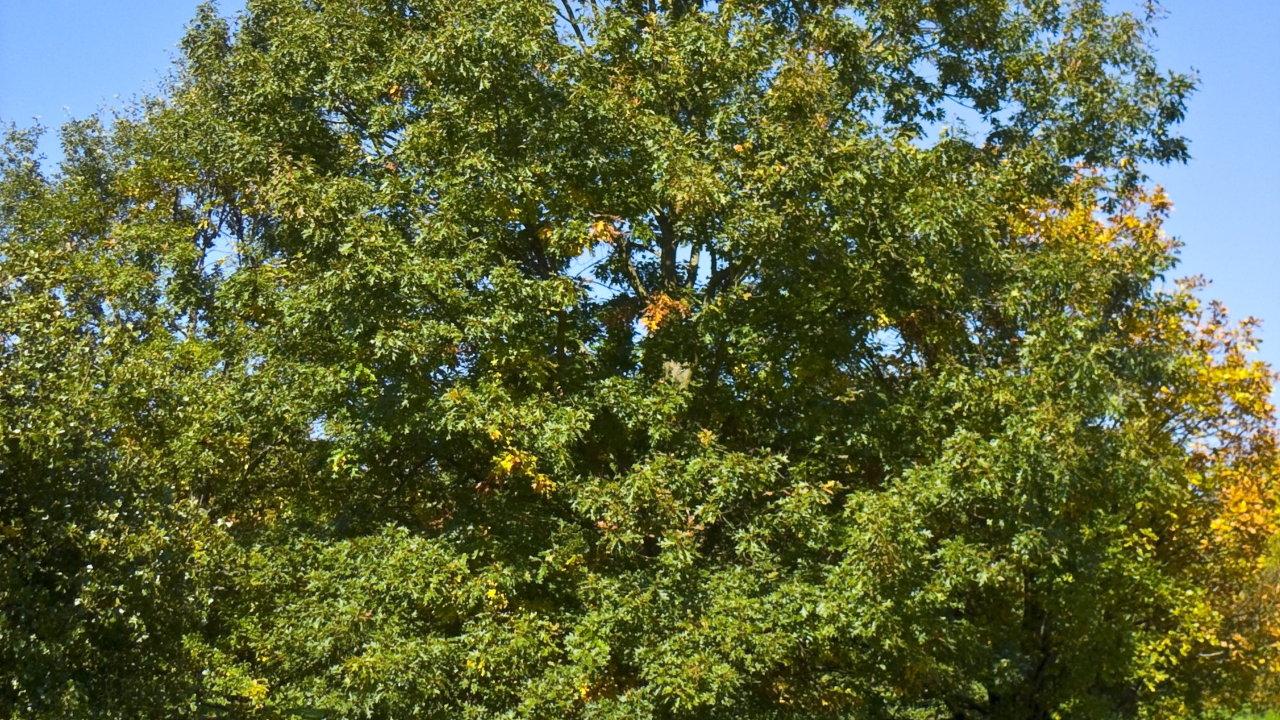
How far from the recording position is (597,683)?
13188 millimetres

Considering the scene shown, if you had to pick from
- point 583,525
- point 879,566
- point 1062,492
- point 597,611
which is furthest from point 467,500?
point 1062,492

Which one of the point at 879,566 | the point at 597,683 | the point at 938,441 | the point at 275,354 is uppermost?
the point at 275,354

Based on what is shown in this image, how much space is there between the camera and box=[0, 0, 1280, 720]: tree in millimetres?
12477

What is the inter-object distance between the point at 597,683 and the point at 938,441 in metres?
4.85

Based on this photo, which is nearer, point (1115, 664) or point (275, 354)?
point (275, 354)

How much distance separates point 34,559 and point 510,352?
17.3 ft

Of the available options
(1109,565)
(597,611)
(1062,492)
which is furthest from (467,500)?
(1109,565)

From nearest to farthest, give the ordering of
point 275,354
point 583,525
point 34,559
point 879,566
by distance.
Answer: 1. point 34,559
2. point 879,566
3. point 583,525
4. point 275,354

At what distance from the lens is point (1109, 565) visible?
16.4m

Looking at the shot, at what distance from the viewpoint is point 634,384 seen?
13695mm

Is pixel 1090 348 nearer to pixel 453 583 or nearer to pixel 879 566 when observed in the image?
pixel 879 566

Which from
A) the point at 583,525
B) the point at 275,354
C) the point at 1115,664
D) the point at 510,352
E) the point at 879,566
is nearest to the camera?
the point at 879,566

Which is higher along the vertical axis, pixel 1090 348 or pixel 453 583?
pixel 1090 348

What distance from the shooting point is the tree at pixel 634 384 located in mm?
12477
